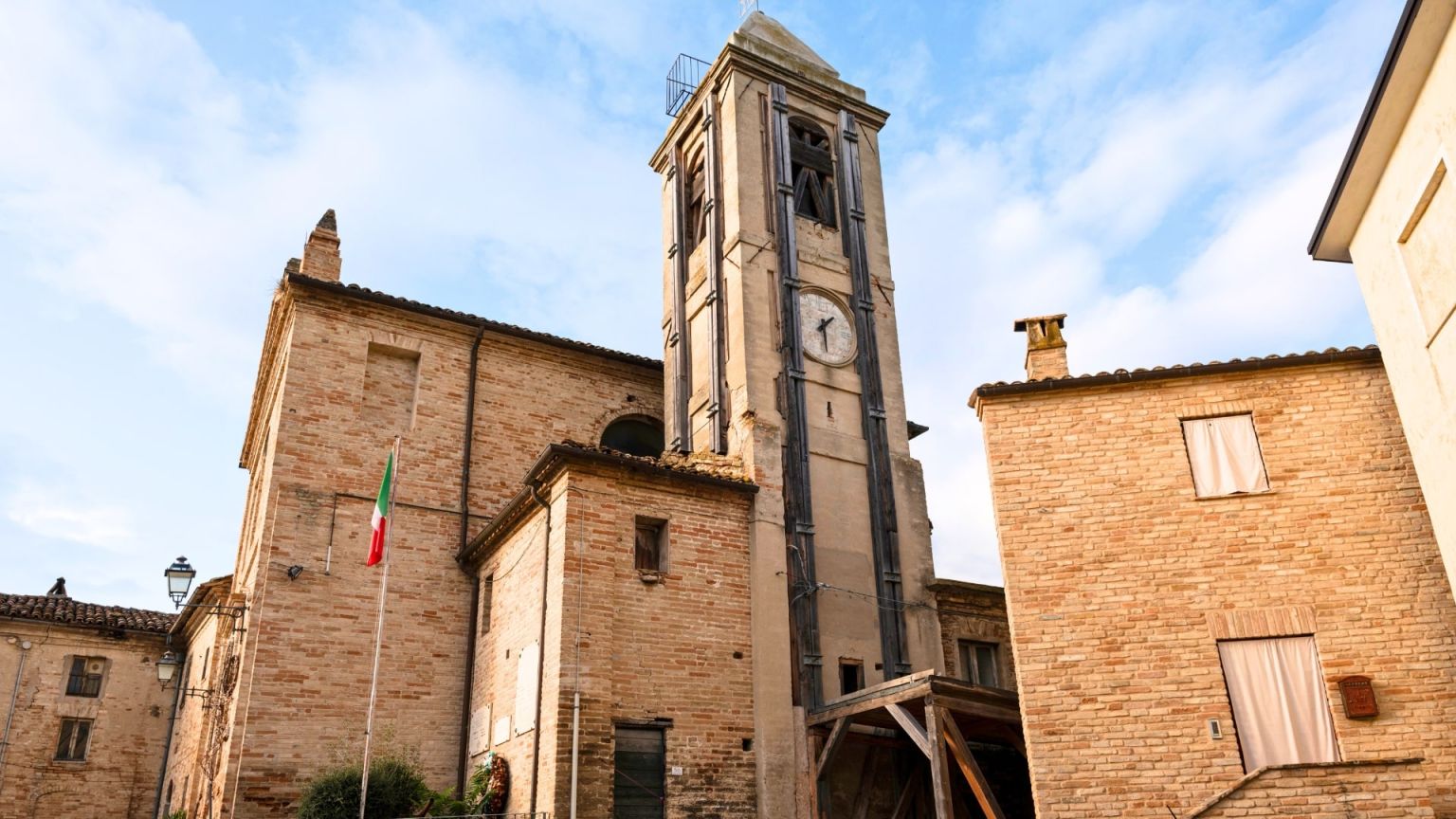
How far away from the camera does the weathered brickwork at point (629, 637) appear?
13711 millimetres

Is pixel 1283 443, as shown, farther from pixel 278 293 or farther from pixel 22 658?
pixel 22 658

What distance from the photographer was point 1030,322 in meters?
14.6

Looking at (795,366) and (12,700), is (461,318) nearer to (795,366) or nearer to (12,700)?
(795,366)

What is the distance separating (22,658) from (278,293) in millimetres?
11161

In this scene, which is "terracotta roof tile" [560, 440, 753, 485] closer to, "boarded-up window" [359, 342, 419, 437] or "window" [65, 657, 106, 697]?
"boarded-up window" [359, 342, 419, 437]

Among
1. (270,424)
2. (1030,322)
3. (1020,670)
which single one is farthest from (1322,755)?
(270,424)

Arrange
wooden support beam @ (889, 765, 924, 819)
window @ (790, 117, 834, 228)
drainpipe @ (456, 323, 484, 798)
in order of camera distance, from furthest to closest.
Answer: window @ (790, 117, 834, 228) → drainpipe @ (456, 323, 484, 798) → wooden support beam @ (889, 765, 924, 819)

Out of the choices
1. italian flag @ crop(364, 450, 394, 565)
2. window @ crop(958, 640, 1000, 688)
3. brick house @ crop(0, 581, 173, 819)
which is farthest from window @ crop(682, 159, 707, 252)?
brick house @ crop(0, 581, 173, 819)

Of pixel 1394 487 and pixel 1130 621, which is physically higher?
pixel 1394 487

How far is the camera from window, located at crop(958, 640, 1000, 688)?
18.3m

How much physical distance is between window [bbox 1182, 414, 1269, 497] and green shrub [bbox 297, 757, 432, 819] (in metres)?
10.6

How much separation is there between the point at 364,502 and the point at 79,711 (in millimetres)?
12147

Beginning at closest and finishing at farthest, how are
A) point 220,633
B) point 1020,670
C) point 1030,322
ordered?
point 1020,670 < point 1030,322 < point 220,633

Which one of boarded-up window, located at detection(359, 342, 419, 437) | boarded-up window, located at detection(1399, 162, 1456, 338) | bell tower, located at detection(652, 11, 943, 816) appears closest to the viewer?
boarded-up window, located at detection(1399, 162, 1456, 338)
